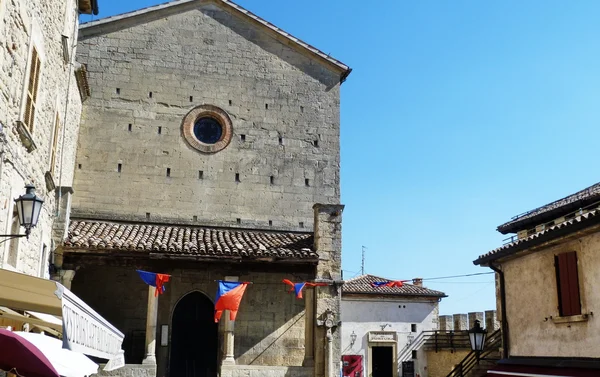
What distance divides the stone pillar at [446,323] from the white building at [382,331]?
143cm

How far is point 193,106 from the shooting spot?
63.2 feet

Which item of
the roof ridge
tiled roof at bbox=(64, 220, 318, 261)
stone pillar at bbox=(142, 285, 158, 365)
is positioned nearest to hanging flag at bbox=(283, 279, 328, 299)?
tiled roof at bbox=(64, 220, 318, 261)

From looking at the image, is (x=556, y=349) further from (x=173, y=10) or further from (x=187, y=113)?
(x=173, y=10)

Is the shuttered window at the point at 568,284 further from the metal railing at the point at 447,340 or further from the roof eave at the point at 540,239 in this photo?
the metal railing at the point at 447,340

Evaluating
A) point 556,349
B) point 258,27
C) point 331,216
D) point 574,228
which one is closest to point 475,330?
point 556,349

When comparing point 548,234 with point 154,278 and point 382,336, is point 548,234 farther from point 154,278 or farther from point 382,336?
point 382,336

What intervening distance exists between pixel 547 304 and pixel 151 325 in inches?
341

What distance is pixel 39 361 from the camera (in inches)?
213

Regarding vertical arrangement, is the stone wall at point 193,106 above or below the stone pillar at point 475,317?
above

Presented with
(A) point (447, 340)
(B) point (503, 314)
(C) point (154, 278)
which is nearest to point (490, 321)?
(A) point (447, 340)

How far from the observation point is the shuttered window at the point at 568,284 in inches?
454

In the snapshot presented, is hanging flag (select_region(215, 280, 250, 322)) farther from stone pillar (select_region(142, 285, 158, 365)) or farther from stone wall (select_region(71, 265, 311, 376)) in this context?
stone pillar (select_region(142, 285, 158, 365))

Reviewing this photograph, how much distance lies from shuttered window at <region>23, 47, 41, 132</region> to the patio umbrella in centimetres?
492

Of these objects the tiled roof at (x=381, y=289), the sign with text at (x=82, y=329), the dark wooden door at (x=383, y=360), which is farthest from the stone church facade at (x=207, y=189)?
the dark wooden door at (x=383, y=360)
